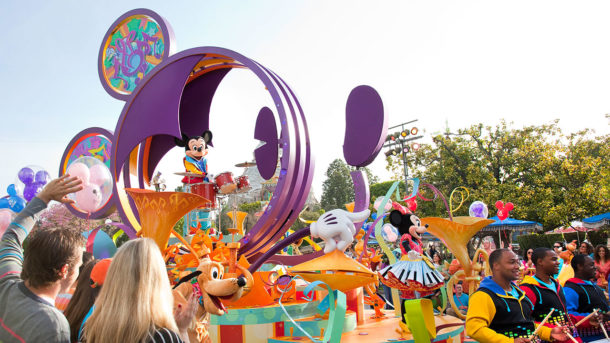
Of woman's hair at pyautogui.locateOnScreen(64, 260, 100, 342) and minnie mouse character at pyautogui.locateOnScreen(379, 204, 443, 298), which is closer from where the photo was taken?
woman's hair at pyautogui.locateOnScreen(64, 260, 100, 342)

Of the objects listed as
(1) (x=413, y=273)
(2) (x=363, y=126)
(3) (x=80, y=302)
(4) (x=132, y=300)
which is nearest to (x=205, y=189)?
(2) (x=363, y=126)

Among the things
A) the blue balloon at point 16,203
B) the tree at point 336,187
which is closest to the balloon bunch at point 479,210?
the blue balloon at point 16,203

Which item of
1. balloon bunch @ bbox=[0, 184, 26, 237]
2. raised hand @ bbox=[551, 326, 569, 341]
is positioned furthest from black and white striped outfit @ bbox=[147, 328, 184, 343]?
balloon bunch @ bbox=[0, 184, 26, 237]

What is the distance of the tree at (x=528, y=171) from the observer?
18.8m

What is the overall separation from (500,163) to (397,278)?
58.6ft

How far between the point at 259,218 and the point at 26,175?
3.47m

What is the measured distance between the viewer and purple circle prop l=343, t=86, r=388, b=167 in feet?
21.3

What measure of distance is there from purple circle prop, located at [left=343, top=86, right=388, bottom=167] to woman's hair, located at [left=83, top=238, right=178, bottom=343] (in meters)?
4.93

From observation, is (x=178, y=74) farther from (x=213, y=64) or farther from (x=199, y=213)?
(x=199, y=213)

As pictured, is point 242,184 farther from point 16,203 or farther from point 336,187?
point 336,187

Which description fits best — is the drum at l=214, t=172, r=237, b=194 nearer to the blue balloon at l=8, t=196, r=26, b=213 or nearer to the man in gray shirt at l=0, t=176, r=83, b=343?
the blue balloon at l=8, t=196, r=26, b=213

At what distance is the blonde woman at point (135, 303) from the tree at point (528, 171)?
19.2m

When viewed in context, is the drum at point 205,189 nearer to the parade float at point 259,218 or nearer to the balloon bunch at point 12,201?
the parade float at point 259,218

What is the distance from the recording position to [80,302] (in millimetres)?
2525
